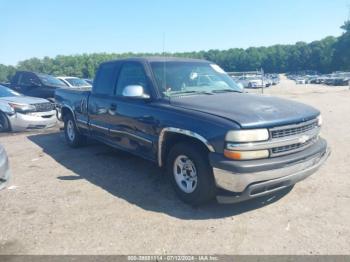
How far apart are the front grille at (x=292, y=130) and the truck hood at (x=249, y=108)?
7 cm

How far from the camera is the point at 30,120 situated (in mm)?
9320

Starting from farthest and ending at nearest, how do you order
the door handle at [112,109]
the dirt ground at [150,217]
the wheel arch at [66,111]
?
the wheel arch at [66,111]
the door handle at [112,109]
the dirt ground at [150,217]

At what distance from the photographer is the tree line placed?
3519 inches

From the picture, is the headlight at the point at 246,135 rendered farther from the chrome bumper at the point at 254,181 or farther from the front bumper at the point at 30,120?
the front bumper at the point at 30,120

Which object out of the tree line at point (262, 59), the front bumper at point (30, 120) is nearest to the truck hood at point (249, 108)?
the front bumper at point (30, 120)

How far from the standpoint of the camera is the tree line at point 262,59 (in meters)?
89.4

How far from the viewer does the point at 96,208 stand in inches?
162

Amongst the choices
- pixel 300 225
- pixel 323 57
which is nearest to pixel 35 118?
pixel 300 225

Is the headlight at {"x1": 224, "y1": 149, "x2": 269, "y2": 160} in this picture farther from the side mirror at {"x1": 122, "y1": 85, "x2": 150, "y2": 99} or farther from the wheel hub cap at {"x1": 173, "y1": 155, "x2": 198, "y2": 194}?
the side mirror at {"x1": 122, "y1": 85, "x2": 150, "y2": 99}

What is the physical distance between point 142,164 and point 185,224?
98.0 inches

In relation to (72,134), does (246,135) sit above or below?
above

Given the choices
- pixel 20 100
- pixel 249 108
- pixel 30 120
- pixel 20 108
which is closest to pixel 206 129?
pixel 249 108

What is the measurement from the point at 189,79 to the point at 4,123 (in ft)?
23.0

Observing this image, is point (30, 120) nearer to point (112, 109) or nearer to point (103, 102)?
point (103, 102)
